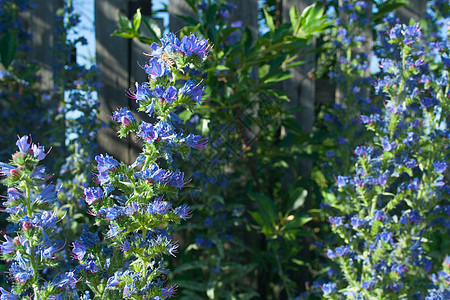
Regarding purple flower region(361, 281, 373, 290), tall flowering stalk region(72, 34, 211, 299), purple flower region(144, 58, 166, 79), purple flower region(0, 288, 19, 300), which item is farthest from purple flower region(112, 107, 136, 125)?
purple flower region(361, 281, 373, 290)

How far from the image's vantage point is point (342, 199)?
208cm

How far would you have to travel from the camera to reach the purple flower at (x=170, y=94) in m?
1.00

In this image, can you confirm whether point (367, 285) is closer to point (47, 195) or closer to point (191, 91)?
point (191, 91)

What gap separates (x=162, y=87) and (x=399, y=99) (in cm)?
123

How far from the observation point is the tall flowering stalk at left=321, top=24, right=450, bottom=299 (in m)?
1.80

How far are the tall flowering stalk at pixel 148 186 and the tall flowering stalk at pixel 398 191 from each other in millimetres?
1001

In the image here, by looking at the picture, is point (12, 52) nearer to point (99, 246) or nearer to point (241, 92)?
point (241, 92)

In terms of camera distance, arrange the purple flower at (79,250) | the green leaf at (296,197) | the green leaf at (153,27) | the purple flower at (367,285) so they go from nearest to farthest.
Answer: the purple flower at (79,250), the purple flower at (367,285), the green leaf at (153,27), the green leaf at (296,197)

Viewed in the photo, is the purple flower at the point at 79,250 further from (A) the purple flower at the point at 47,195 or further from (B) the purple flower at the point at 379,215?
(B) the purple flower at the point at 379,215

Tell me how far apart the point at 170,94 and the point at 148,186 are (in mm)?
212

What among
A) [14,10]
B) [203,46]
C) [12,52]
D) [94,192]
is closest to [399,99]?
[203,46]

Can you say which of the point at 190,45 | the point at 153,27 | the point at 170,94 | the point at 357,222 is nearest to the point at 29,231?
the point at 170,94

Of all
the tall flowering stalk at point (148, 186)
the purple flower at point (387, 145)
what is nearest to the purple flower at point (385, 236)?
the purple flower at point (387, 145)

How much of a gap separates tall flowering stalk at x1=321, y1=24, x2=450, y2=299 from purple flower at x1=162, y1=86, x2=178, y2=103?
1.05 meters
